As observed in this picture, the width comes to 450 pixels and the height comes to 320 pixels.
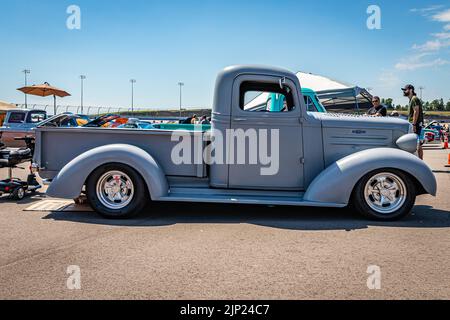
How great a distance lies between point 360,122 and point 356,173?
3.18ft

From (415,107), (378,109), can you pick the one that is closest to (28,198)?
(378,109)

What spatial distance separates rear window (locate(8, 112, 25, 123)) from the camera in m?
16.4

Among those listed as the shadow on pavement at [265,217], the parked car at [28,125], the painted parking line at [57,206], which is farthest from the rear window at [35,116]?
the shadow on pavement at [265,217]

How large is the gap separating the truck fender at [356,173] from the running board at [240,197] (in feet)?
0.42

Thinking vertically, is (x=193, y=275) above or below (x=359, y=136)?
below

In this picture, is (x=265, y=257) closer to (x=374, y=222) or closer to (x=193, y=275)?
(x=193, y=275)

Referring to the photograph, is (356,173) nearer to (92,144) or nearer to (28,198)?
(92,144)

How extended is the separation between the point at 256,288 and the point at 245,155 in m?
2.53

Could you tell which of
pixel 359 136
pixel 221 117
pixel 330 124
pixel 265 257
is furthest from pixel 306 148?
pixel 265 257

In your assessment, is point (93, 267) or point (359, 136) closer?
point (93, 267)

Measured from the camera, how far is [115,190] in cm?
510

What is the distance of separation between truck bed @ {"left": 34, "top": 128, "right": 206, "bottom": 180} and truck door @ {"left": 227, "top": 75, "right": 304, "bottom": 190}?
0.53 m

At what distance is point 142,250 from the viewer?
12.5ft

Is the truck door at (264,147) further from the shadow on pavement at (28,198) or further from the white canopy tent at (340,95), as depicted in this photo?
the white canopy tent at (340,95)
